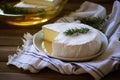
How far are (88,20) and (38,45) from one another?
0.20 meters

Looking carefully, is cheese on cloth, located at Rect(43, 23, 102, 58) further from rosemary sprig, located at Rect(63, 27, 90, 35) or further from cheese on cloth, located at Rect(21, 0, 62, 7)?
cheese on cloth, located at Rect(21, 0, 62, 7)

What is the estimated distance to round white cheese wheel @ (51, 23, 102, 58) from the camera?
59 centimetres

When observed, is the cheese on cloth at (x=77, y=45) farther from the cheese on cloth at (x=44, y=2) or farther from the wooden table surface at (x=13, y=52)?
the cheese on cloth at (x=44, y=2)

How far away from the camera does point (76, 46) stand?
0.59m

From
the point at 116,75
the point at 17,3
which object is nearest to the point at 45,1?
the point at 17,3

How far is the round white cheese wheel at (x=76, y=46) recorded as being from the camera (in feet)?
1.93

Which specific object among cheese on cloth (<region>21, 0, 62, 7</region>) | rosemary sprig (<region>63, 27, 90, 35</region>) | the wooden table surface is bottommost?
the wooden table surface

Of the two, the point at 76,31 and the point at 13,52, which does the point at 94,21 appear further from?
the point at 13,52

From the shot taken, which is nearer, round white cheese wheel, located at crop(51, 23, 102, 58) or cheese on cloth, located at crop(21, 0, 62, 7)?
round white cheese wheel, located at crop(51, 23, 102, 58)

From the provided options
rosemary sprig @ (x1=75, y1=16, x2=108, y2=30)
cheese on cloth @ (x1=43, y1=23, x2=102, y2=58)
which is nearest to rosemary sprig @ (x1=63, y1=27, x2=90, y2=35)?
cheese on cloth @ (x1=43, y1=23, x2=102, y2=58)

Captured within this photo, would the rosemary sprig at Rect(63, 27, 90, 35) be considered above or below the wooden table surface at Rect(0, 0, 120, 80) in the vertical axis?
above

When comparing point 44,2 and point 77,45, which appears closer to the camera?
point 77,45

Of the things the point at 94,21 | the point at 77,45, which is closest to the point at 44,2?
the point at 94,21

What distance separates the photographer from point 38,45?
2.18ft
